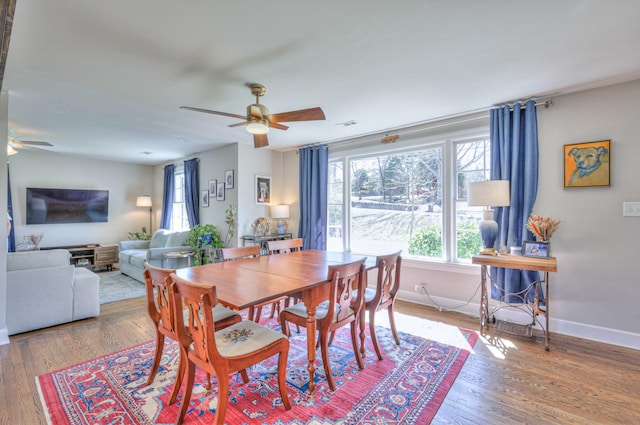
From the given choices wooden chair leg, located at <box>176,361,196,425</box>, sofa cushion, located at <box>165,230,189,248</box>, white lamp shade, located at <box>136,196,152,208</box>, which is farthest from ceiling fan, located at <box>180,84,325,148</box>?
white lamp shade, located at <box>136,196,152,208</box>

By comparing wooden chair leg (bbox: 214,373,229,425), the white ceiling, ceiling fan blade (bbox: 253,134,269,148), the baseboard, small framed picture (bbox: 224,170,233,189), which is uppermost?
the white ceiling

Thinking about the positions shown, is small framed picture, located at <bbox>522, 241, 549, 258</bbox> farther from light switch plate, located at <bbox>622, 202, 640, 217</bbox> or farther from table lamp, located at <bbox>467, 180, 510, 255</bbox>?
light switch plate, located at <bbox>622, 202, 640, 217</bbox>

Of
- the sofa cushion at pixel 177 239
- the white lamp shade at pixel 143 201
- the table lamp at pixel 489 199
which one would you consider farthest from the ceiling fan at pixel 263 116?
the white lamp shade at pixel 143 201

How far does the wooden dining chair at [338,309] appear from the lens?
1.96m

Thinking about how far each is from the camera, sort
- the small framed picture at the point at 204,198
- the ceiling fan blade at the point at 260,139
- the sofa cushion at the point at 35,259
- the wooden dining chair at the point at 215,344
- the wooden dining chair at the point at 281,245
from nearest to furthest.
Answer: the wooden dining chair at the point at 215,344, the ceiling fan blade at the point at 260,139, the sofa cushion at the point at 35,259, the wooden dining chair at the point at 281,245, the small framed picture at the point at 204,198

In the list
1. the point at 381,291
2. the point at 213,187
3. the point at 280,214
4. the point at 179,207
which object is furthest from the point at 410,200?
the point at 179,207

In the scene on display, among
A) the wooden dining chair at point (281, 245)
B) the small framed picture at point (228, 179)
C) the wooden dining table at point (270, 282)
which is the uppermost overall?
the small framed picture at point (228, 179)

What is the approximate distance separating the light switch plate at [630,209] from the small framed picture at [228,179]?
195 inches

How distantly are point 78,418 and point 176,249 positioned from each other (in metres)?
3.54

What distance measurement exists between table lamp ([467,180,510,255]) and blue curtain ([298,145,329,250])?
2.41 meters

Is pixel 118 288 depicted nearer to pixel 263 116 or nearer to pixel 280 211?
pixel 280 211

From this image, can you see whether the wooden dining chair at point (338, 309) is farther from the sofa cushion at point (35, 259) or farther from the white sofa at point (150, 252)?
the white sofa at point (150, 252)

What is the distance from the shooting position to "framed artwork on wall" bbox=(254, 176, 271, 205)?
5.15 m

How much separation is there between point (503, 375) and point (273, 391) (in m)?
1.73
